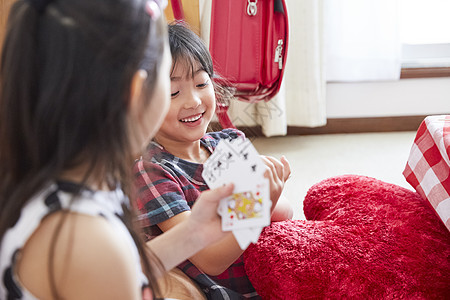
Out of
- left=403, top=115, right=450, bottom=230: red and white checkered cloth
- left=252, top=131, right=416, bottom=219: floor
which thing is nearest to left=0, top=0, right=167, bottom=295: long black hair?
left=403, top=115, right=450, bottom=230: red and white checkered cloth

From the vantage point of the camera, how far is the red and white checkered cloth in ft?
3.40

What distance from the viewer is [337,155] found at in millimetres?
2336

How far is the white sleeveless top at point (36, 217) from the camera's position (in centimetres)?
58

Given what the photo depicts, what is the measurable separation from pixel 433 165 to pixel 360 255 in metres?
0.28

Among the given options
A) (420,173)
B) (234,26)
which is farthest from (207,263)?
(234,26)

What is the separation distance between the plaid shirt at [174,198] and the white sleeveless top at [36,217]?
0.39 meters

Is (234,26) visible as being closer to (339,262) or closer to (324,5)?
(324,5)

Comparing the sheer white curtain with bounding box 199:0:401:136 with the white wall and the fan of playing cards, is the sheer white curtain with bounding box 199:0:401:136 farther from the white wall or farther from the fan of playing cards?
the fan of playing cards

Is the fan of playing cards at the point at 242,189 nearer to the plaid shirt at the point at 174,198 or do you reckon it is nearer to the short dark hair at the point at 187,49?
the plaid shirt at the point at 174,198

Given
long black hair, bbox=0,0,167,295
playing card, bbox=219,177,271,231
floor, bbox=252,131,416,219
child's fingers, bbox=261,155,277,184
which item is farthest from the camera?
floor, bbox=252,131,416,219

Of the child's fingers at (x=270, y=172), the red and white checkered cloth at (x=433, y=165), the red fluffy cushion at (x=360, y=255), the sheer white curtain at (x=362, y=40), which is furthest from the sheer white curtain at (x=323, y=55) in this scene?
the child's fingers at (x=270, y=172)

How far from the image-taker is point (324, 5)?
236 cm

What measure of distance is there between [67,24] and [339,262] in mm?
685

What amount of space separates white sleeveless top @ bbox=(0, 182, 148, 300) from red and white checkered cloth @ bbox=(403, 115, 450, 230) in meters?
0.70
